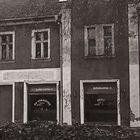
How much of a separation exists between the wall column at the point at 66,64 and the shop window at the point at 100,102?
3.34 ft

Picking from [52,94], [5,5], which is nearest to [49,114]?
[52,94]

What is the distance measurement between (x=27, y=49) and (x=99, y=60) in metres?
5.13

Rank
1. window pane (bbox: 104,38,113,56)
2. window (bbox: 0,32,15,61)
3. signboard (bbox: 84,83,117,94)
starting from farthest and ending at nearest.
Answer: window (bbox: 0,32,15,61), window pane (bbox: 104,38,113,56), signboard (bbox: 84,83,117,94)

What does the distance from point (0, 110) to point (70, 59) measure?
20.0 ft

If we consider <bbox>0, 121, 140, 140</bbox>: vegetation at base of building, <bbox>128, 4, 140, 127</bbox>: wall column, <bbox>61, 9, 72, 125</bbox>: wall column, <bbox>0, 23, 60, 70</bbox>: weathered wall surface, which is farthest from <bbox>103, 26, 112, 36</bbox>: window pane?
<bbox>0, 121, 140, 140</bbox>: vegetation at base of building

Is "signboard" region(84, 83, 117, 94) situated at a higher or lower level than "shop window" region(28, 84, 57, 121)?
higher

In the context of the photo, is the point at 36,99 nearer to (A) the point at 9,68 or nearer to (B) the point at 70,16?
(A) the point at 9,68

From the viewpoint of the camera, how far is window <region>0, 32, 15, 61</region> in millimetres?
27156

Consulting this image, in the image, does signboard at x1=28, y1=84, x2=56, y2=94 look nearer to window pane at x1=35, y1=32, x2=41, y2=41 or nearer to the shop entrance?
the shop entrance

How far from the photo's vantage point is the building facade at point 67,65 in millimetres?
23828

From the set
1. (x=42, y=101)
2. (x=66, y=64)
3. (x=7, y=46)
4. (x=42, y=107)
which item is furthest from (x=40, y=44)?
(x=42, y=107)

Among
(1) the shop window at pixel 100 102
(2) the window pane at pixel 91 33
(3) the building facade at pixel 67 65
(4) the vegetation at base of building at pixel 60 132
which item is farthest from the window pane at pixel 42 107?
(4) the vegetation at base of building at pixel 60 132

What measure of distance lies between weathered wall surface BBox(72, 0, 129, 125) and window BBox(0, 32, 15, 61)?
4.72m

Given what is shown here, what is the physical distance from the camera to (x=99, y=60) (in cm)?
2428
